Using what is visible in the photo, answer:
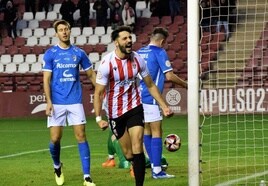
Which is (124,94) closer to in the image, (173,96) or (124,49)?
(124,49)

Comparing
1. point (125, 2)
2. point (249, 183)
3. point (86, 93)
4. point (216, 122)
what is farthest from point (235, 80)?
point (249, 183)

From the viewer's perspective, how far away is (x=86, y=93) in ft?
90.2

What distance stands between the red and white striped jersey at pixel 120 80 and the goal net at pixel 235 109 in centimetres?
164

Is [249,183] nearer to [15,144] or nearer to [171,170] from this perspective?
[171,170]

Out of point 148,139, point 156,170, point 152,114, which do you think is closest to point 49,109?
point 152,114

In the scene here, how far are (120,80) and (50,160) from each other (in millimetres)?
5034

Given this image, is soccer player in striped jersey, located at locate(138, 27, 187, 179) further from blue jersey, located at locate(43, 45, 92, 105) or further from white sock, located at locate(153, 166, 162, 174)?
blue jersey, located at locate(43, 45, 92, 105)

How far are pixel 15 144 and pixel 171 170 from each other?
6676mm

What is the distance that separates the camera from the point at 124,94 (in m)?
10.7

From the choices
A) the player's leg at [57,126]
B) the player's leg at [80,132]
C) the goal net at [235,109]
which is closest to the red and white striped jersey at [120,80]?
the player's leg at [80,132]

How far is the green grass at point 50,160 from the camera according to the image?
12188mm

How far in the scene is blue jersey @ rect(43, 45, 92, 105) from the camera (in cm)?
1190

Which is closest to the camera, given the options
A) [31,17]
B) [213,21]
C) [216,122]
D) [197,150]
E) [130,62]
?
[197,150]

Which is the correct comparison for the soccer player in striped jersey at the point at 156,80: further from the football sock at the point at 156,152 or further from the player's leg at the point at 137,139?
the player's leg at the point at 137,139
